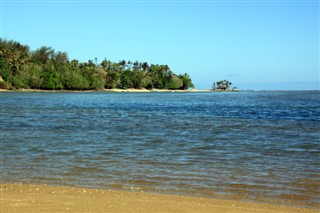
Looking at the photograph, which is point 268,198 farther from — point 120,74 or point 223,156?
point 120,74

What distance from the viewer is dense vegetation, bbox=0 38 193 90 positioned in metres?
135

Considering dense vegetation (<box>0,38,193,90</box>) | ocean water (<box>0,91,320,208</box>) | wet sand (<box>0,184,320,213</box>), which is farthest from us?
dense vegetation (<box>0,38,193,90</box>)

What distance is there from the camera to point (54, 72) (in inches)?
5861

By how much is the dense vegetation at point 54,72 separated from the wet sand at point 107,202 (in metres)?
128

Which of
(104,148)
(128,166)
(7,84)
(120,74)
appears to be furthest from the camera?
(120,74)

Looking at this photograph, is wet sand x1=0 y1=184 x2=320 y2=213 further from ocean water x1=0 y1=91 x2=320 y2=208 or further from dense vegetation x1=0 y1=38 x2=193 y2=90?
dense vegetation x1=0 y1=38 x2=193 y2=90

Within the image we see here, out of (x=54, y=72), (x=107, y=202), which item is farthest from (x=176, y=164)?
(x=54, y=72)

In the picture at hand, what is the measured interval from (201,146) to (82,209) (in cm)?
984

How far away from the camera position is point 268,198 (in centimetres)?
851

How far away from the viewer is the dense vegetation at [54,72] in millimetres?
134875

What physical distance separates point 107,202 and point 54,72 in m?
146

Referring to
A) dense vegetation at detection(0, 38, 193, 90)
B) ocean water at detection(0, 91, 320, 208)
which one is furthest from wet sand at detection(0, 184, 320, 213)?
dense vegetation at detection(0, 38, 193, 90)

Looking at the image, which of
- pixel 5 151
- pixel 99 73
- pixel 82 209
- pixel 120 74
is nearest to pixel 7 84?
pixel 99 73

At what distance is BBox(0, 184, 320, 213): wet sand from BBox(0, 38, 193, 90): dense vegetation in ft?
420
